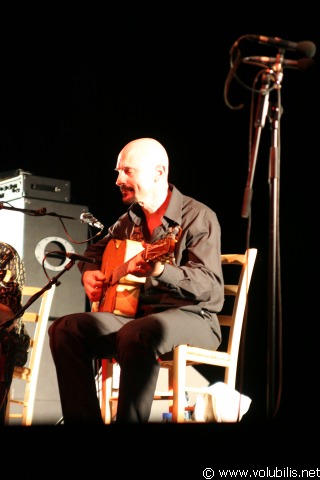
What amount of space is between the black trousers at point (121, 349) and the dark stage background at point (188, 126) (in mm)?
676

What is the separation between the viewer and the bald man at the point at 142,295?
9.84ft

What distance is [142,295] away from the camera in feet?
11.1

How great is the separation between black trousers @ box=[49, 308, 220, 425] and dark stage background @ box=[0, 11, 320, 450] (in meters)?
0.68

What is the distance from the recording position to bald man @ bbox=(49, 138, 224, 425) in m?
3.00

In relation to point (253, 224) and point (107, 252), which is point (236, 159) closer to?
point (253, 224)

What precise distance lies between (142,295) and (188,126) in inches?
82.8

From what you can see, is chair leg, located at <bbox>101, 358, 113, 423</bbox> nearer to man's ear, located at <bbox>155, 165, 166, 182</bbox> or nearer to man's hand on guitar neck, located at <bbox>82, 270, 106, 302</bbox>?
man's hand on guitar neck, located at <bbox>82, 270, 106, 302</bbox>

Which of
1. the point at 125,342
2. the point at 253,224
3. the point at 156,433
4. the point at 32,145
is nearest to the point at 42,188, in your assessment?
the point at 32,145

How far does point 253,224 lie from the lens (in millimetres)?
4648

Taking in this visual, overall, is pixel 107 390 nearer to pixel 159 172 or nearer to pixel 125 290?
pixel 125 290

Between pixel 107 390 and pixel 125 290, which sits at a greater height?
pixel 125 290

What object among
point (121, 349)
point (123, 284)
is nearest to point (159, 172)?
point (123, 284)

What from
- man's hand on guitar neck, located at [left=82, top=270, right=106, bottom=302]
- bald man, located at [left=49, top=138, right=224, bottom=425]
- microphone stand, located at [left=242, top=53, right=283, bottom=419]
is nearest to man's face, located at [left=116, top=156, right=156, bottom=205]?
bald man, located at [left=49, top=138, right=224, bottom=425]

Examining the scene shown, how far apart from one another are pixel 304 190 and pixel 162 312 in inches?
56.9
